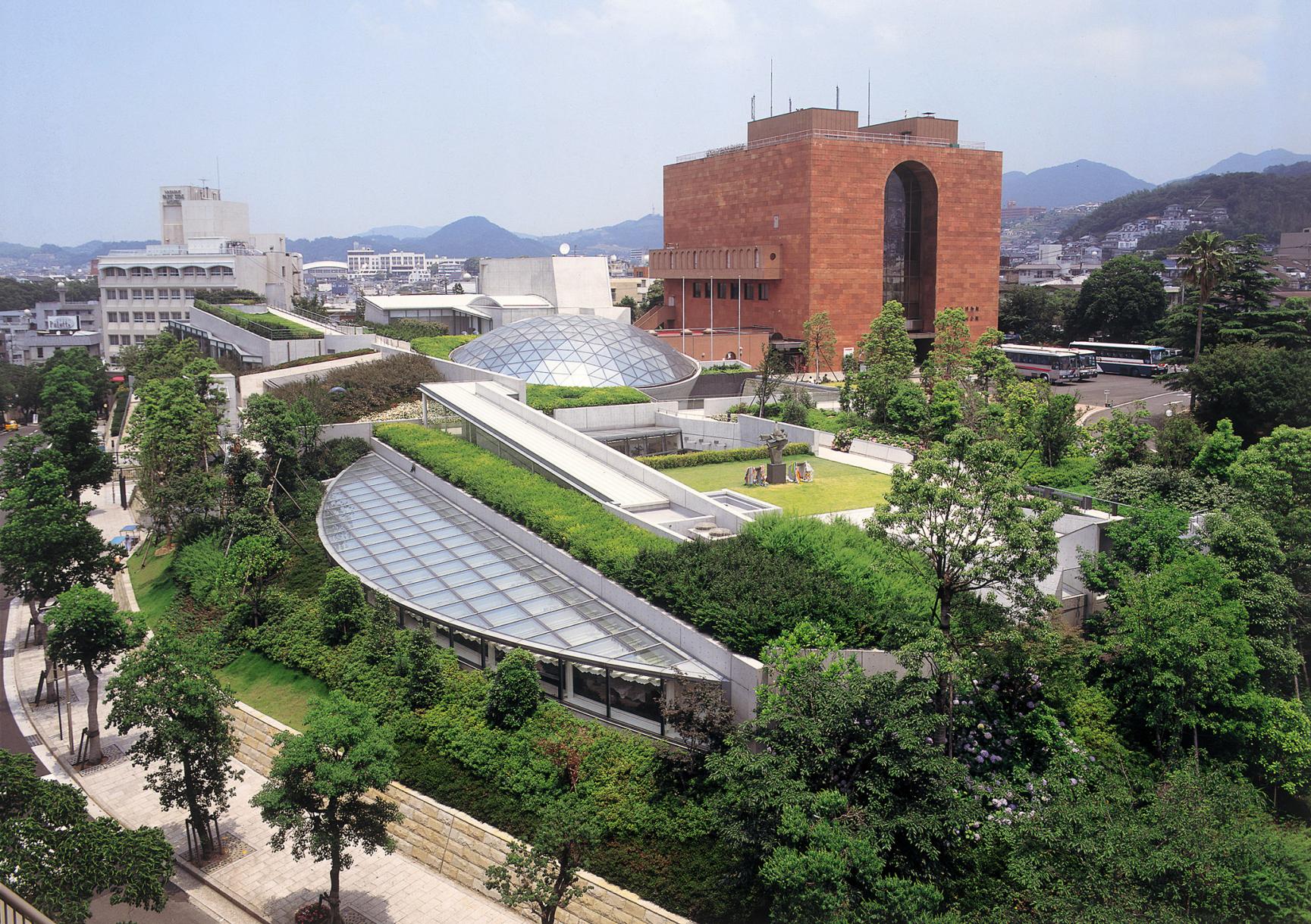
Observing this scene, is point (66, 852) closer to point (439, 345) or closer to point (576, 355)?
point (576, 355)

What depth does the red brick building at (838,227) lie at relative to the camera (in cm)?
5856

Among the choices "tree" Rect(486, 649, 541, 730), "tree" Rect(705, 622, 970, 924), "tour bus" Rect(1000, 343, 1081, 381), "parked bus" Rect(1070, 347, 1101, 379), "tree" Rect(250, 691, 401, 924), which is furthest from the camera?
"parked bus" Rect(1070, 347, 1101, 379)

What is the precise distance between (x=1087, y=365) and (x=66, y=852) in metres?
61.6

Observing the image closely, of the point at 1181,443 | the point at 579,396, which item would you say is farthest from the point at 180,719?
the point at 1181,443

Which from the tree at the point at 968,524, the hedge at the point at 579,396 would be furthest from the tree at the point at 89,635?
the hedge at the point at 579,396

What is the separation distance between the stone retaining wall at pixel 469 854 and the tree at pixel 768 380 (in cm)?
2366

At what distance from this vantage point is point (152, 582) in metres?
30.0

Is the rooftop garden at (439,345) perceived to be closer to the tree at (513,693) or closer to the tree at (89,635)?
the tree at (89,635)

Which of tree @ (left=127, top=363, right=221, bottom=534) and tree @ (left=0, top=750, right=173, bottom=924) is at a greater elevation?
tree @ (left=127, top=363, right=221, bottom=534)

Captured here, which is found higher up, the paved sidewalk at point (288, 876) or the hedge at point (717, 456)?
the hedge at point (717, 456)

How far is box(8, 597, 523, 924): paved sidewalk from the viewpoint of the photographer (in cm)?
1633

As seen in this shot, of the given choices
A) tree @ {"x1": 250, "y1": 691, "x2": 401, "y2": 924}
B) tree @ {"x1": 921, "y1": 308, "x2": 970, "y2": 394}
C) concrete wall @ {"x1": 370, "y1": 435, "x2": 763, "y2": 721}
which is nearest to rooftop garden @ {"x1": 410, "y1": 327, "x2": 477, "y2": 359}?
concrete wall @ {"x1": 370, "y1": 435, "x2": 763, "y2": 721}

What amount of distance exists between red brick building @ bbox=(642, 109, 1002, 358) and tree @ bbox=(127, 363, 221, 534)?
119 feet

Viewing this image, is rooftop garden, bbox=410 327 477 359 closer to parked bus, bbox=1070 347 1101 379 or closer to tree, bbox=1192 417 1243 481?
tree, bbox=1192 417 1243 481
